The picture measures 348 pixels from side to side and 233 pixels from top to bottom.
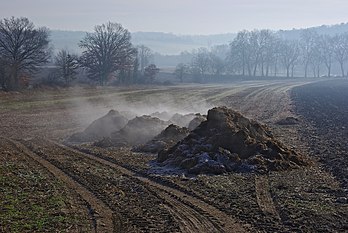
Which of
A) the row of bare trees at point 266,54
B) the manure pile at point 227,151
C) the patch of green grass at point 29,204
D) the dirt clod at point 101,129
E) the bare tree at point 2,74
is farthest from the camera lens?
the row of bare trees at point 266,54

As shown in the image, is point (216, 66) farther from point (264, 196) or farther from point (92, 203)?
point (92, 203)

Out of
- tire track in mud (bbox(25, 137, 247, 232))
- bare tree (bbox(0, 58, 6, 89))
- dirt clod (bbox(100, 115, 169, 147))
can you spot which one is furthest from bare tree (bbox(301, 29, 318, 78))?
tire track in mud (bbox(25, 137, 247, 232))

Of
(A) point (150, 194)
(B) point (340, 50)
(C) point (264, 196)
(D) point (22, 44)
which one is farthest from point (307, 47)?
(A) point (150, 194)

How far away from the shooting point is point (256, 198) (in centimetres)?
1413

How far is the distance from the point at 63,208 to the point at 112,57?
75.7m

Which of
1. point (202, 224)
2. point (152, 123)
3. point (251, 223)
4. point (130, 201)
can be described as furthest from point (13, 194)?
point (152, 123)

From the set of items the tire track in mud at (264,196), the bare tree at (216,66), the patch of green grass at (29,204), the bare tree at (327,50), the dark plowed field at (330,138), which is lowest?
the dark plowed field at (330,138)

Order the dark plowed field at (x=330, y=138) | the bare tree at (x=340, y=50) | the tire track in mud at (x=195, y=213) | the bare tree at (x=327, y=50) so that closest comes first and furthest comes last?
1. the tire track in mud at (x=195, y=213)
2. the dark plowed field at (x=330, y=138)
3. the bare tree at (x=340, y=50)
4. the bare tree at (x=327, y=50)

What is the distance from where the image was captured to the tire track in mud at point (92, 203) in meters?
11.7

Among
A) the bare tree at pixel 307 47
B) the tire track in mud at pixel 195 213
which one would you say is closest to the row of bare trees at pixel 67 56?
the tire track in mud at pixel 195 213

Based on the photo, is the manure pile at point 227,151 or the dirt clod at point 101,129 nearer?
the manure pile at point 227,151

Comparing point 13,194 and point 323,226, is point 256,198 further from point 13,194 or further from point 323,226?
point 13,194

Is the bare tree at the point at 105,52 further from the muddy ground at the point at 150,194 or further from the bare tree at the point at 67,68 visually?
the muddy ground at the point at 150,194

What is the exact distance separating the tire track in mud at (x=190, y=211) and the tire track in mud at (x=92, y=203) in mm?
1729
